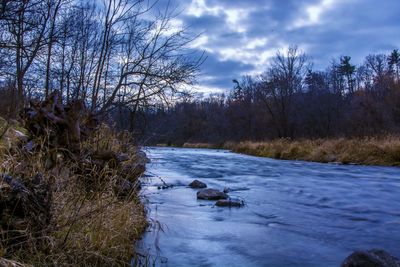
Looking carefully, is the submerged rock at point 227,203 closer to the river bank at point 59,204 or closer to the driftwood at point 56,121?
the river bank at point 59,204

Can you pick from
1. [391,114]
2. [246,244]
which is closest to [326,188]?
[246,244]

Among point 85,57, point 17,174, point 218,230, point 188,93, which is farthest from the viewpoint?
point 85,57

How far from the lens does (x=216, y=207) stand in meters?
9.34

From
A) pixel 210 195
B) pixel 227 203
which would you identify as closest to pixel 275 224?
pixel 227 203

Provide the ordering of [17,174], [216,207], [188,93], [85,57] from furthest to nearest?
[85,57]
[188,93]
[216,207]
[17,174]

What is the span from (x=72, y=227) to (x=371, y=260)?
338 centimetres

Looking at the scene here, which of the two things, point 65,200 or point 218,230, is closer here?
point 65,200

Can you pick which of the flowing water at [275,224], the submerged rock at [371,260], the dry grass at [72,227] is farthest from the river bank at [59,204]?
the submerged rock at [371,260]

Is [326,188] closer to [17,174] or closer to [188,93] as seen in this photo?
[188,93]

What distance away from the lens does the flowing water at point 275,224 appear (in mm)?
5844

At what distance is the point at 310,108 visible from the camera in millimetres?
56688

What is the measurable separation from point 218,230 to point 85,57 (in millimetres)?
9174

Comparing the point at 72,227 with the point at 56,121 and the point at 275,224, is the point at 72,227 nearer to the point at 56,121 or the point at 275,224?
the point at 56,121

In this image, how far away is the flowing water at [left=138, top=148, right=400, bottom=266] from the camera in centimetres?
584
